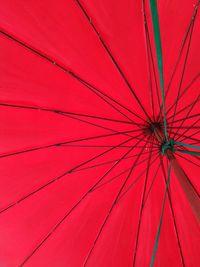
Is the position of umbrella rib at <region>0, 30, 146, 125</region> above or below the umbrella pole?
above

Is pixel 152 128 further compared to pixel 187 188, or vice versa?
pixel 152 128

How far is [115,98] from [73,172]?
1.98 feet

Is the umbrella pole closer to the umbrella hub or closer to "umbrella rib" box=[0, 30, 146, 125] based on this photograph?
the umbrella hub

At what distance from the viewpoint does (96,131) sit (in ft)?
6.45

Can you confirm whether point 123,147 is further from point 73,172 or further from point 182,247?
point 182,247

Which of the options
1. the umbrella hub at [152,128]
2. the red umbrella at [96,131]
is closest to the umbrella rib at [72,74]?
the red umbrella at [96,131]

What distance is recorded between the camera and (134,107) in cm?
192

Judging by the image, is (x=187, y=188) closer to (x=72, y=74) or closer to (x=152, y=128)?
(x=152, y=128)

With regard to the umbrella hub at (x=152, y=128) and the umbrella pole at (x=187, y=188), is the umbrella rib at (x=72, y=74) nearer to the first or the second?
the umbrella hub at (x=152, y=128)

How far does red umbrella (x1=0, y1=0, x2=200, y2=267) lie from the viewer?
1.46 metres

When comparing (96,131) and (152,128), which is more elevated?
(152,128)

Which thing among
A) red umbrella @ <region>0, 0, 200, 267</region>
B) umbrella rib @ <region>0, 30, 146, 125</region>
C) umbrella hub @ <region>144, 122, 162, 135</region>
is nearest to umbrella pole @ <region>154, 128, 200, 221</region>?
red umbrella @ <region>0, 0, 200, 267</region>

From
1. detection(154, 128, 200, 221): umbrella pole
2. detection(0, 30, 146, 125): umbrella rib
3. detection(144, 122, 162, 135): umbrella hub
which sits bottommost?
detection(154, 128, 200, 221): umbrella pole

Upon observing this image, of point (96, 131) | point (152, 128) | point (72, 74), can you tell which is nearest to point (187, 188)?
point (152, 128)
